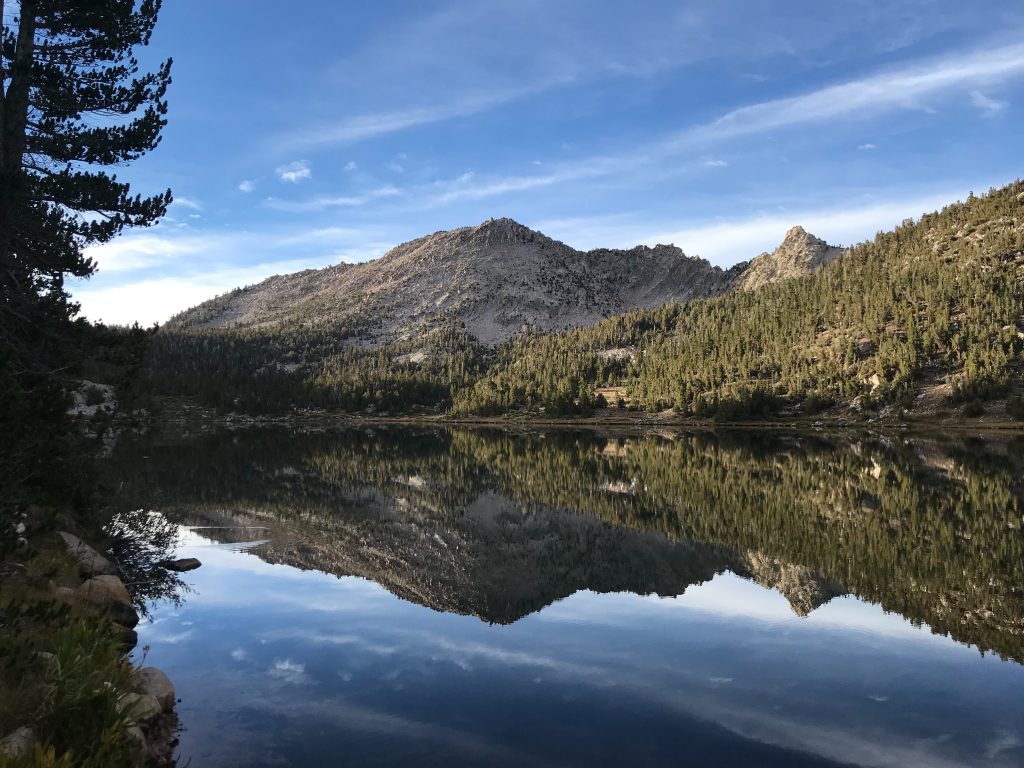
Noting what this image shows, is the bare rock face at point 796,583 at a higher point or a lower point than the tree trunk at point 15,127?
lower

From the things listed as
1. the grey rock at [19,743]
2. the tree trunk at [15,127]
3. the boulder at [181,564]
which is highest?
the tree trunk at [15,127]

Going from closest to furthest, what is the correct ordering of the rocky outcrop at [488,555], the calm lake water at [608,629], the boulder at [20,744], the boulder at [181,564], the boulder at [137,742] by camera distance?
the boulder at [20,744]
the boulder at [137,742]
the calm lake water at [608,629]
the rocky outcrop at [488,555]
the boulder at [181,564]

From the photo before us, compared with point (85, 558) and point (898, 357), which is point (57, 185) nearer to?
point (85, 558)

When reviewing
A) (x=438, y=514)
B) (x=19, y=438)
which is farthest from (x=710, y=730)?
(x=438, y=514)

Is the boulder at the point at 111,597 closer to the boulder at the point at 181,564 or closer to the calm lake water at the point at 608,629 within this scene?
the calm lake water at the point at 608,629

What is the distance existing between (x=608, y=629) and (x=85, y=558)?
16018 millimetres

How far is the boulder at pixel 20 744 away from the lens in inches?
320

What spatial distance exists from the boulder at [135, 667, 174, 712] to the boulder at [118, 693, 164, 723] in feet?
1.81

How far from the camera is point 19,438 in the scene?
15695 millimetres

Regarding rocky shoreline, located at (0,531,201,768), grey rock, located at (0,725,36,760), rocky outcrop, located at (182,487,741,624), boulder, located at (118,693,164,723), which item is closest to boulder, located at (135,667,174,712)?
rocky shoreline, located at (0,531,201,768)

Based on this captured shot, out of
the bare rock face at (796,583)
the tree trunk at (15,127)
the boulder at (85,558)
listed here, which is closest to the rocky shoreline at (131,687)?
the boulder at (85,558)

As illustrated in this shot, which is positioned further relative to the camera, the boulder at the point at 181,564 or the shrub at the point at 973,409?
the shrub at the point at 973,409

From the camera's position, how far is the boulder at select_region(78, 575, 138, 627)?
17.9 m

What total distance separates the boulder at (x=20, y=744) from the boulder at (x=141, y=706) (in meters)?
1.74
